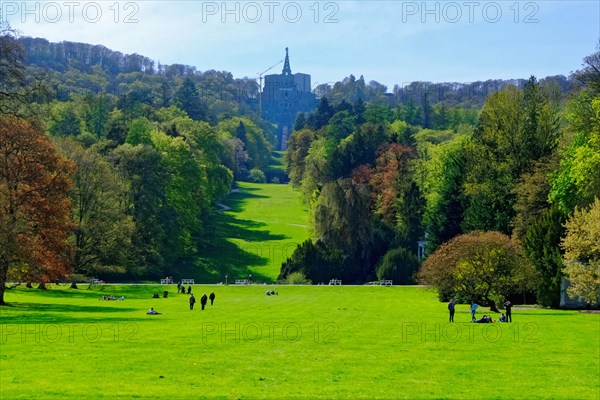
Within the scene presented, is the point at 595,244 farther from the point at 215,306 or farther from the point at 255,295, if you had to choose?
the point at 255,295

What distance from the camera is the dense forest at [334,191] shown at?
51312 millimetres

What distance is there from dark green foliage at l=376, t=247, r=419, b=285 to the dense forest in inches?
4.7

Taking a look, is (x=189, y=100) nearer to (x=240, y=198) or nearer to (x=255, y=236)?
(x=240, y=198)

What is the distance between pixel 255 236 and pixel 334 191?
1065 inches

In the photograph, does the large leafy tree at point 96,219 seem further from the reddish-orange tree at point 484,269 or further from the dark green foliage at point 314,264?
the reddish-orange tree at point 484,269

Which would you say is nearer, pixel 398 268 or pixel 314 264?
pixel 398 268

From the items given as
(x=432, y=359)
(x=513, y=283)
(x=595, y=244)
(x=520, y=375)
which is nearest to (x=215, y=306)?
(x=513, y=283)

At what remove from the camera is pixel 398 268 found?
275 ft

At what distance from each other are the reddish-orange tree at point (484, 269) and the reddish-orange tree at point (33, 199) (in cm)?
2367

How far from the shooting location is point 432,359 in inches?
1067

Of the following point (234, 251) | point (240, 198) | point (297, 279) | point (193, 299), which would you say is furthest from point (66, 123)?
point (193, 299)

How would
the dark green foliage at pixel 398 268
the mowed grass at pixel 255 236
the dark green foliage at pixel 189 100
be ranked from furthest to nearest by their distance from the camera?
the dark green foliage at pixel 189 100
the mowed grass at pixel 255 236
the dark green foliage at pixel 398 268

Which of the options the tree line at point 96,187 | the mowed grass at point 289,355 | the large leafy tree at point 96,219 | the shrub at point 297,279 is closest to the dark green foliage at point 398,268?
the shrub at point 297,279

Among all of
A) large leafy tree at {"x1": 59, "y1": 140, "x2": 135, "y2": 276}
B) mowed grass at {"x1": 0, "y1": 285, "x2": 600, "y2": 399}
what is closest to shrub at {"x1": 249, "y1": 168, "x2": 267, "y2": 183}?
large leafy tree at {"x1": 59, "y1": 140, "x2": 135, "y2": 276}
